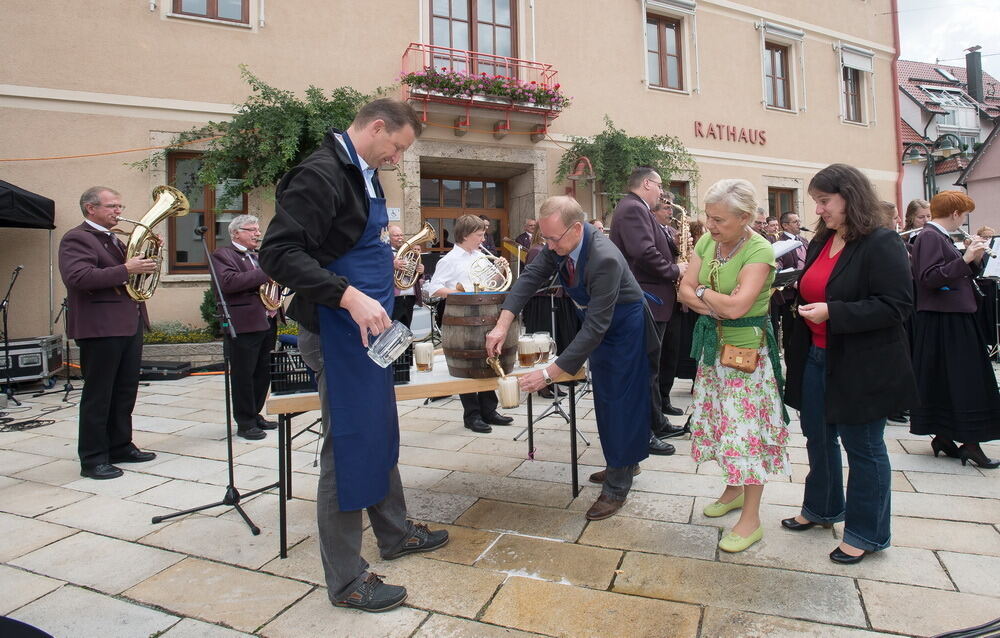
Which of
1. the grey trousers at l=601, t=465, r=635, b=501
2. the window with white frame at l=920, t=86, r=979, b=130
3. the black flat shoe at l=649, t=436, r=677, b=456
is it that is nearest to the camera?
the grey trousers at l=601, t=465, r=635, b=501

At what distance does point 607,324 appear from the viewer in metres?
3.11

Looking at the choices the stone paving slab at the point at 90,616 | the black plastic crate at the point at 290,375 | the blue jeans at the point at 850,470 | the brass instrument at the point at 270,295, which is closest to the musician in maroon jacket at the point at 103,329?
the brass instrument at the point at 270,295

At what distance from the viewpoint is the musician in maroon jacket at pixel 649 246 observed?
183 inches

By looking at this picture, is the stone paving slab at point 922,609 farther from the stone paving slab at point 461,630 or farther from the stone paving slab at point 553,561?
the stone paving slab at point 461,630

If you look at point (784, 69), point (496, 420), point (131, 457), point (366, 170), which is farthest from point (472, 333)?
point (784, 69)

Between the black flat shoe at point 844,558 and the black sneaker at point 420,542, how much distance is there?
1775 mm

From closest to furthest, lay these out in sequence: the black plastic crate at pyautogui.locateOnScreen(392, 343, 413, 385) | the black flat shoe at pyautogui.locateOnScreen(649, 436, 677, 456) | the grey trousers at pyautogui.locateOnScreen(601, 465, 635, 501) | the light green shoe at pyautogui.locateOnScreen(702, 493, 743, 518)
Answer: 1. the black plastic crate at pyautogui.locateOnScreen(392, 343, 413, 385)
2. the light green shoe at pyautogui.locateOnScreen(702, 493, 743, 518)
3. the grey trousers at pyautogui.locateOnScreen(601, 465, 635, 501)
4. the black flat shoe at pyautogui.locateOnScreen(649, 436, 677, 456)

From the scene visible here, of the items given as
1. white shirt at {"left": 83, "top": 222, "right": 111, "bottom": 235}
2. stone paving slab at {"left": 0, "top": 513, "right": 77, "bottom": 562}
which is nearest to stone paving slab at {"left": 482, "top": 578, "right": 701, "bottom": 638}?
stone paving slab at {"left": 0, "top": 513, "right": 77, "bottom": 562}

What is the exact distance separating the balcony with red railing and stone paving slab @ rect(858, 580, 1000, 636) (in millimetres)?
9194

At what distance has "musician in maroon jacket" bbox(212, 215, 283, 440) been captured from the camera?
521 centimetres

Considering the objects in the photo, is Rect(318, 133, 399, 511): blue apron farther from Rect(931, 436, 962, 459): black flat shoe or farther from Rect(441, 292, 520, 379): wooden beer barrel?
Rect(931, 436, 962, 459): black flat shoe

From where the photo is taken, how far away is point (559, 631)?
226 centimetres

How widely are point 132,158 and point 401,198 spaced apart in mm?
3993

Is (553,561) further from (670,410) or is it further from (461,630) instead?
(670,410)
